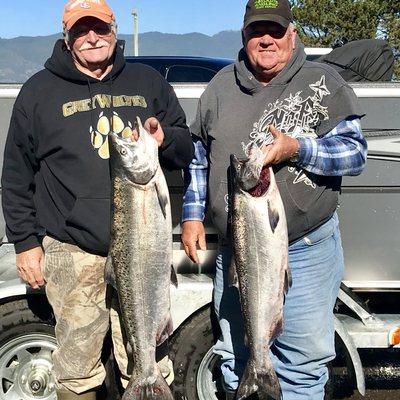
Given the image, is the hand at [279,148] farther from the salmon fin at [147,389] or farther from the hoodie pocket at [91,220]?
the salmon fin at [147,389]

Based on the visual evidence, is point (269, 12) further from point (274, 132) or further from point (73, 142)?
point (73, 142)

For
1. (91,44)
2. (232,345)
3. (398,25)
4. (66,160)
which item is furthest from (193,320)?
(398,25)

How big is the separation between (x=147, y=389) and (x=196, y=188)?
3.80 feet

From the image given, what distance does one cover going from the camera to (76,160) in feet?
11.1

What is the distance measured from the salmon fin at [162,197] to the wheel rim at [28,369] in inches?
62.0

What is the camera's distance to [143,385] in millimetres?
3389

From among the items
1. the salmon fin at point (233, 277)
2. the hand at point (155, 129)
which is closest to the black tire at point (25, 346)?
the salmon fin at point (233, 277)

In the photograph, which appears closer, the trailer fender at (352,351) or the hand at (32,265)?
the hand at (32,265)

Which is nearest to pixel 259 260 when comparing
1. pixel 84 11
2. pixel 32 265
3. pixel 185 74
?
pixel 32 265

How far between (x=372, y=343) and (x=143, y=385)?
1565 mm

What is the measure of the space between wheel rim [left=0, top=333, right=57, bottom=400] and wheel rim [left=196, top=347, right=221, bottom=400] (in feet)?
3.23

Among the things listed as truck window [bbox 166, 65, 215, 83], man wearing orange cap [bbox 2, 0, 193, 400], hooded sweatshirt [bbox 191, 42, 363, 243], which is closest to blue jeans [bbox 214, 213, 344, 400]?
hooded sweatshirt [bbox 191, 42, 363, 243]

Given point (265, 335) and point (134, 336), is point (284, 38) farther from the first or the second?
point (134, 336)

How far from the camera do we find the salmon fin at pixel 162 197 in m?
3.04
